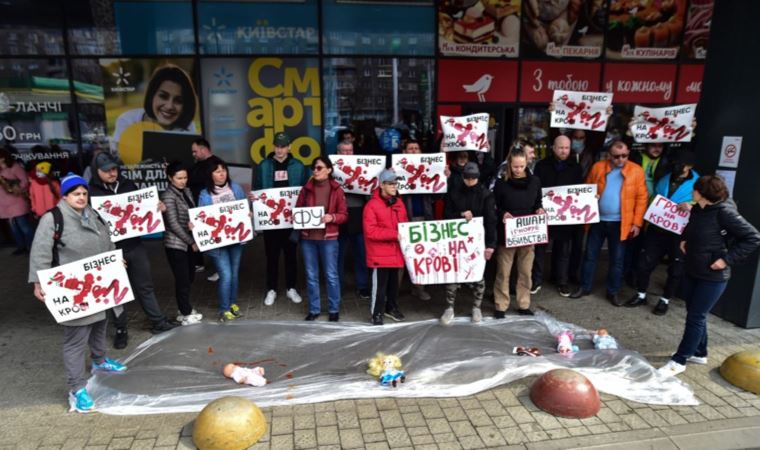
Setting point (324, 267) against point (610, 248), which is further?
point (610, 248)

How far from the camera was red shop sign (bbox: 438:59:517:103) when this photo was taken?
10359 millimetres

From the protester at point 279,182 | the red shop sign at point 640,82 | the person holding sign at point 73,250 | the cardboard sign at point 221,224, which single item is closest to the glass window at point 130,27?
the protester at point 279,182

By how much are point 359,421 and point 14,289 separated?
6039 mm

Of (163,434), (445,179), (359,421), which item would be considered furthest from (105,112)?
(359,421)

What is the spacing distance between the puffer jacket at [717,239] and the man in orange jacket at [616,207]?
1.59 meters

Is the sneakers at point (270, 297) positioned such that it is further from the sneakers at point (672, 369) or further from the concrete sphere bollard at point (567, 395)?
the sneakers at point (672, 369)

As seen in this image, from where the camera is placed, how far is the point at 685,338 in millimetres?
4980

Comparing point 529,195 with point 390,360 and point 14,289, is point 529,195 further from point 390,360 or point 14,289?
point 14,289

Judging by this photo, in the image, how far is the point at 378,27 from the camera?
33.2 feet

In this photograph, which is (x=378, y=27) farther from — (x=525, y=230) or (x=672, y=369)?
(x=672, y=369)

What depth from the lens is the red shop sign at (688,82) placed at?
37.1 ft

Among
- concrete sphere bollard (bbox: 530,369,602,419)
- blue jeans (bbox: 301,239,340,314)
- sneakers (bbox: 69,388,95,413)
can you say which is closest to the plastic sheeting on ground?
sneakers (bbox: 69,388,95,413)

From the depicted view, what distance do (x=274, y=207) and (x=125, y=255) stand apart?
5.91ft

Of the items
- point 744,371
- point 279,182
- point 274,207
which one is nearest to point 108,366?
point 274,207
